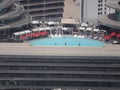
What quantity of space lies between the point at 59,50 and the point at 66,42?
632 cm

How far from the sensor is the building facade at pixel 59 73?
334 feet

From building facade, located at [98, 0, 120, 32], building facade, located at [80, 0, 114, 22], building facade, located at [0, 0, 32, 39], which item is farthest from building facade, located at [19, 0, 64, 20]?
building facade, located at [98, 0, 120, 32]

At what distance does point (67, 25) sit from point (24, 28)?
10.5 meters

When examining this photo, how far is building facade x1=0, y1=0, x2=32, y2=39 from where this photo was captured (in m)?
115

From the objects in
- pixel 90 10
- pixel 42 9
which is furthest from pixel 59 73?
pixel 42 9

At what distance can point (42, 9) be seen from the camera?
490 ft

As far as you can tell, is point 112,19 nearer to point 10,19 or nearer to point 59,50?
point 59,50

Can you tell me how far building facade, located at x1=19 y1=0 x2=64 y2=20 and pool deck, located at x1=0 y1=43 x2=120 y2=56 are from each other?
138 ft

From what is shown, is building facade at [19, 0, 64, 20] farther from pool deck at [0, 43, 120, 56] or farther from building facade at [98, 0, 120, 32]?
pool deck at [0, 43, 120, 56]

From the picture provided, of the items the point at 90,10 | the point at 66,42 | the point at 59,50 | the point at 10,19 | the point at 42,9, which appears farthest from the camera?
the point at 42,9

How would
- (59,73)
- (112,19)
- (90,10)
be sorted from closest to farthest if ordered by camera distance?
1. (59,73)
2. (112,19)
3. (90,10)

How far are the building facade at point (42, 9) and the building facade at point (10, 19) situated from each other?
25.9 m

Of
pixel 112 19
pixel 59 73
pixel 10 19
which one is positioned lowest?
pixel 59 73

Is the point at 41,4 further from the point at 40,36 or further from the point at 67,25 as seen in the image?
the point at 40,36
